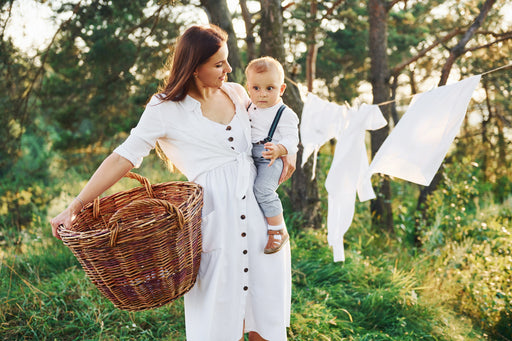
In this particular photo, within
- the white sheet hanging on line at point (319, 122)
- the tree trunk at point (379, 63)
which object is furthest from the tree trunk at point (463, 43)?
the tree trunk at point (379, 63)

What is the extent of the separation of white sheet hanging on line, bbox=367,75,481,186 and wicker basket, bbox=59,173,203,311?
105 cm

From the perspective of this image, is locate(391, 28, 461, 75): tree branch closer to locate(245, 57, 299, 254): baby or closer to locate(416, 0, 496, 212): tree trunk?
locate(416, 0, 496, 212): tree trunk

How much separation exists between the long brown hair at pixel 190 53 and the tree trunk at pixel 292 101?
2.48m

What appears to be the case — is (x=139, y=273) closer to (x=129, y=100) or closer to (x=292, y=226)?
(x=292, y=226)

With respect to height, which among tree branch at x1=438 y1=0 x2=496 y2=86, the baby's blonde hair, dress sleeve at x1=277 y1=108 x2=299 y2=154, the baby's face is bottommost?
dress sleeve at x1=277 y1=108 x2=299 y2=154

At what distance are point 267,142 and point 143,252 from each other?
80cm

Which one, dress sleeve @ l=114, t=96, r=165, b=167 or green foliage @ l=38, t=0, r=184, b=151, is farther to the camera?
green foliage @ l=38, t=0, r=184, b=151

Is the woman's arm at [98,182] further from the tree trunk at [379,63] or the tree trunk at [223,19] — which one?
the tree trunk at [379,63]

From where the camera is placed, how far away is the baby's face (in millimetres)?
2016

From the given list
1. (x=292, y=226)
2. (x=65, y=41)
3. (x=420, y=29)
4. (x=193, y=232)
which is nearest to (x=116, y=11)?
(x=65, y=41)

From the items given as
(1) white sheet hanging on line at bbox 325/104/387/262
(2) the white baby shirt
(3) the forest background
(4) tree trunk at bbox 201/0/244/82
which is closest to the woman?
(2) the white baby shirt

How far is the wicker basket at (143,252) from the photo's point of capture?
1387mm

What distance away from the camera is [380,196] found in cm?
521

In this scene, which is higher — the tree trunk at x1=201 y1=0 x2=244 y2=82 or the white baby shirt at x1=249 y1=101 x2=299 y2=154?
the tree trunk at x1=201 y1=0 x2=244 y2=82
